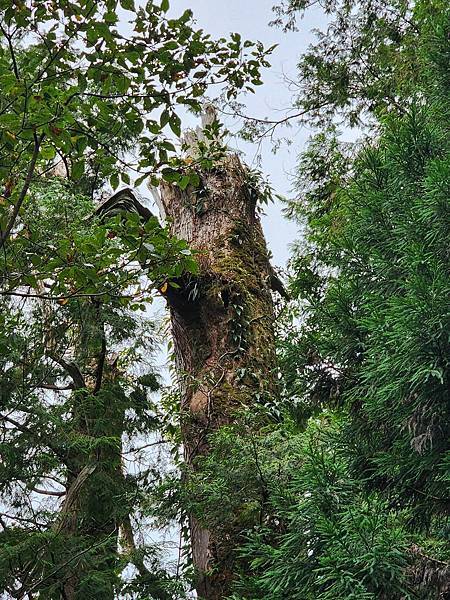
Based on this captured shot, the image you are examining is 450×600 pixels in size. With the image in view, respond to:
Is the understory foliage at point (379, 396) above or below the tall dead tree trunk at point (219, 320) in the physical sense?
below

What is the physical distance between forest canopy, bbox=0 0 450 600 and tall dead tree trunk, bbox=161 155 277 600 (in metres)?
0.02

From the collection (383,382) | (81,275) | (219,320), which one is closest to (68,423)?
(219,320)

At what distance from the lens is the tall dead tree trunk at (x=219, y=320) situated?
4.03m

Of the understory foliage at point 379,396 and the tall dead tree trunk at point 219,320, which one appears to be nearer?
the understory foliage at point 379,396

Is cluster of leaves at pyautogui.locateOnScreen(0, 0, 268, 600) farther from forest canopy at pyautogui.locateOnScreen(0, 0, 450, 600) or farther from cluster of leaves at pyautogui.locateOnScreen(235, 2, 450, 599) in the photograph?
cluster of leaves at pyautogui.locateOnScreen(235, 2, 450, 599)

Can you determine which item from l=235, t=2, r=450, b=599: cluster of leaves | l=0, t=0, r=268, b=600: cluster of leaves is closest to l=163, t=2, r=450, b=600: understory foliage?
l=235, t=2, r=450, b=599: cluster of leaves

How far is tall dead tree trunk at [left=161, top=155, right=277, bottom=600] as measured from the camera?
403cm

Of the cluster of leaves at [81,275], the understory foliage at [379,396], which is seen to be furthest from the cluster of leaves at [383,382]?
the cluster of leaves at [81,275]

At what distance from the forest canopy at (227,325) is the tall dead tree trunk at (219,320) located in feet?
0.06

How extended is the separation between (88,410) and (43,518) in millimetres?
→ 845

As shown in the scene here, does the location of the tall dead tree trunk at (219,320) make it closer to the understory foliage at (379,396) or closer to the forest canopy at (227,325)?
the forest canopy at (227,325)

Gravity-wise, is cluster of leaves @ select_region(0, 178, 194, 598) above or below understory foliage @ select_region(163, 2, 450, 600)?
above

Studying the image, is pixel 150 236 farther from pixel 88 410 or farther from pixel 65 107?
pixel 88 410

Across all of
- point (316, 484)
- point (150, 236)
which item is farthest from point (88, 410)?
point (316, 484)
